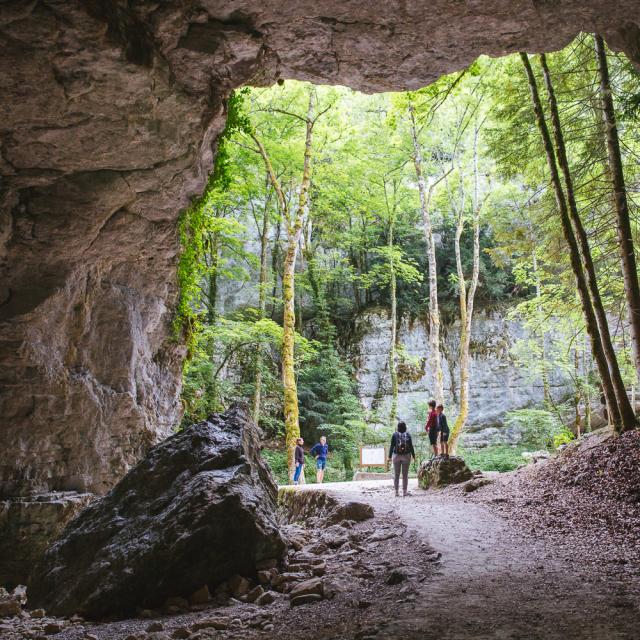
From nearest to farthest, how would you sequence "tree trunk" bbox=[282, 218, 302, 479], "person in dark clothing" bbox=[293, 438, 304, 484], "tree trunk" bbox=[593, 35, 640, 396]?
"tree trunk" bbox=[593, 35, 640, 396], "tree trunk" bbox=[282, 218, 302, 479], "person in dark clothing" bbox=[293, 438, 304, 484]

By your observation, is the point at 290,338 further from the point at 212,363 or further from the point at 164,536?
the point at 164,536

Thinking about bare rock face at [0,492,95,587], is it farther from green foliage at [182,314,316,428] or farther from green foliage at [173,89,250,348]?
green foliage at [182,314,316,428]

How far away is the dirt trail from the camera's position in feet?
10.2

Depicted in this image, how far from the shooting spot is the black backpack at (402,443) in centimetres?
1078

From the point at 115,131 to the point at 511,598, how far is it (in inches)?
248

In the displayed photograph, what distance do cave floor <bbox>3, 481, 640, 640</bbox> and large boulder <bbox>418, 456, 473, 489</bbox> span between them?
5.38 metres

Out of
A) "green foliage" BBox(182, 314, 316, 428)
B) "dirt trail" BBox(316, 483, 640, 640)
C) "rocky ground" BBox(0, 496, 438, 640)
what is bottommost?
"rocky ground" BBox(0, 496, 438, 640)

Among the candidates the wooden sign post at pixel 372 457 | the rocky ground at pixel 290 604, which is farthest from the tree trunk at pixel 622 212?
the wooden sign post at pixel 372 457

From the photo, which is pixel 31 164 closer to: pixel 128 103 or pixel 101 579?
pixel 128 103

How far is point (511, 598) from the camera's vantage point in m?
3.75

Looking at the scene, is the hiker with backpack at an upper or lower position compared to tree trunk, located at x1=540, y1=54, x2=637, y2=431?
lower

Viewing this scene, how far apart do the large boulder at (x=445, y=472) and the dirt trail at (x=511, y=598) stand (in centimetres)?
532

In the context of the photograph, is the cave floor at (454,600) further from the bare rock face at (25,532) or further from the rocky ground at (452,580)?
the bare rock face at (25,532)

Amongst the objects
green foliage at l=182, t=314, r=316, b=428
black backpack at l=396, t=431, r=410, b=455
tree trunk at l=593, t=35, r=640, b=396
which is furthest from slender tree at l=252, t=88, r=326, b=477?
tree trunk at l=593, t=35, r=640, b=396
